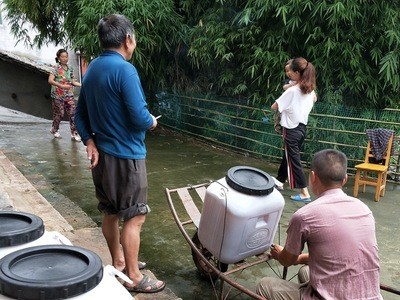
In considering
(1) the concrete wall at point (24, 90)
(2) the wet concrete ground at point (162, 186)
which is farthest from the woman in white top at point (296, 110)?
(1) the concrete wall at point (24, 90)

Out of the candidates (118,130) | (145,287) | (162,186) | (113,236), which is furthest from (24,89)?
(145,287)

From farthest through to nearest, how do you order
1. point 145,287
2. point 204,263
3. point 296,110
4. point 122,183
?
point 296,110
point 204,263
point 145,287
point 122,183

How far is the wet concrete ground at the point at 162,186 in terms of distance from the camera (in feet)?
10.8

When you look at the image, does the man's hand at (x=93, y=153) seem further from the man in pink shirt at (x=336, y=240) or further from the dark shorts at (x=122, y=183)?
the man in pink shirt at (x=336, y=240)

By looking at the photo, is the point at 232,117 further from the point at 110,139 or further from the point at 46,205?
the point at 110,139

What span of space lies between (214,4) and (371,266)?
6579 millimetres

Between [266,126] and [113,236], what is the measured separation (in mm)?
4716

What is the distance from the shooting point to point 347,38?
6207 mm

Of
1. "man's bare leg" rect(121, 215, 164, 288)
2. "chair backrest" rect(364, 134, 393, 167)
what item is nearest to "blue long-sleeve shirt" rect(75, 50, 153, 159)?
"man's bare leg" rect(121, 215, 164, 288)

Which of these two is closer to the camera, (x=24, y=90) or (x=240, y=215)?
(x=240, y=215)

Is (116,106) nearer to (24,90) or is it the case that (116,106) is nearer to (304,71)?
(304,71)

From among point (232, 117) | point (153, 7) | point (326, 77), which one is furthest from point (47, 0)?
point (326, 77)

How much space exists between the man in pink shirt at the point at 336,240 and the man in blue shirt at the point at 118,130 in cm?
104

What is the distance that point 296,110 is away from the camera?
4691 mm
